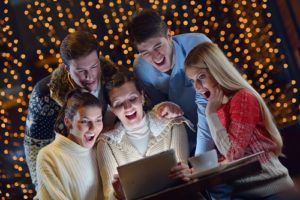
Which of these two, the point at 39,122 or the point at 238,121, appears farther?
the point at 39,122

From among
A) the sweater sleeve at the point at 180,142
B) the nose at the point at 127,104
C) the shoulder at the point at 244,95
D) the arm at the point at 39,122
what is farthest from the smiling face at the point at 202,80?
the arm at the point at 39,122

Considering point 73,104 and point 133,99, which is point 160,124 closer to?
point 133,99

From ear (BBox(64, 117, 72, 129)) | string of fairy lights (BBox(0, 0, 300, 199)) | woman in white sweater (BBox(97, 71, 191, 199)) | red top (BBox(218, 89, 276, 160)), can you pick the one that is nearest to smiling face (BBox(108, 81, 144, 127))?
woman in white sweater (BBox(97, 71, 191, 199))

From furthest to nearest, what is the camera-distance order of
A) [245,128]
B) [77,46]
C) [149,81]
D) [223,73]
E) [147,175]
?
[149,81], [77,46], [223,73], [245,128], [147,175]

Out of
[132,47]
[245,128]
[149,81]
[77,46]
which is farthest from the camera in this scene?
[132,47]

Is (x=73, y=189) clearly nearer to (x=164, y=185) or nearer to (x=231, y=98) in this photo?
(x=164, y=185)

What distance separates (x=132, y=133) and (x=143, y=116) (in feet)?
0.33

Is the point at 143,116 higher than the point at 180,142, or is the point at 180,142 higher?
the point at 143,116

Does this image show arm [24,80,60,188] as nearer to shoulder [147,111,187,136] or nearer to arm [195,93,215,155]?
shoulder [147,111,187,136]

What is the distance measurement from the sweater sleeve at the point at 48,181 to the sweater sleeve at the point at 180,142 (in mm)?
567

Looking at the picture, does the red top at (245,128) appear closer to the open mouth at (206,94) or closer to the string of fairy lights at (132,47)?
the open mouth at (206,94)

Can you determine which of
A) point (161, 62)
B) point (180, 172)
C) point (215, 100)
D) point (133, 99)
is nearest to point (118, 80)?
point (133, 99)

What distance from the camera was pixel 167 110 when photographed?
2377mm

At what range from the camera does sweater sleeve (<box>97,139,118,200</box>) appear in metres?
2.29
